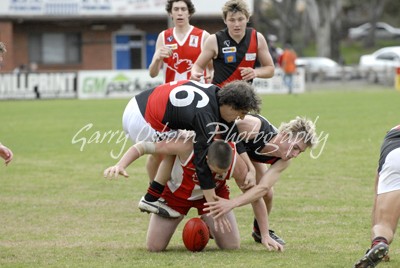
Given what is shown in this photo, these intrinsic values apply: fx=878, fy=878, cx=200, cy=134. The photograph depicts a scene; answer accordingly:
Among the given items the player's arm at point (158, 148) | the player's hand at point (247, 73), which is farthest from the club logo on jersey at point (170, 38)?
the player's arm at point (158, 148)

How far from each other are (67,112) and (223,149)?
1837 centimetres

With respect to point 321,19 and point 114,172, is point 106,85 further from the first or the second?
point 321,19

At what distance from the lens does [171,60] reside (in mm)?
10258

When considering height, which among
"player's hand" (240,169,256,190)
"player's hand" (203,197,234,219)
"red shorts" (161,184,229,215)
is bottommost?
"red shorts" (161,184,229,215)

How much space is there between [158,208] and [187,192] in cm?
29

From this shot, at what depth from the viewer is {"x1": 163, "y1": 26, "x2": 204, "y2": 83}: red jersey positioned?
10.2m

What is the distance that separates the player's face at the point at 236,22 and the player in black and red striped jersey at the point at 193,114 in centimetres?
149

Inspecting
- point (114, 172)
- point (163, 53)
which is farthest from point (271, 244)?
point (163, 53)

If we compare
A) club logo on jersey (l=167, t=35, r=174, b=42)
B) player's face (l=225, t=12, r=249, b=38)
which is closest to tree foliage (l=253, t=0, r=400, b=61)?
club logo on jersey (l=167, t=35, r=174, b=42)

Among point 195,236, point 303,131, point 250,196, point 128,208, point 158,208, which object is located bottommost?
point 128,208

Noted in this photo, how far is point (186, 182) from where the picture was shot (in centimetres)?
763

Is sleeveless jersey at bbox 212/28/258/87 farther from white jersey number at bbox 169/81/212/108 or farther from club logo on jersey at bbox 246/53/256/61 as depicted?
white jersey number at bbox 169/81/212/108

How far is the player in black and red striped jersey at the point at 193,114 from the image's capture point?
6.93 meters

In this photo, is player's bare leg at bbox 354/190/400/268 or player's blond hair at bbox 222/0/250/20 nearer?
player's bare leg at bbox 354/190/400/268
